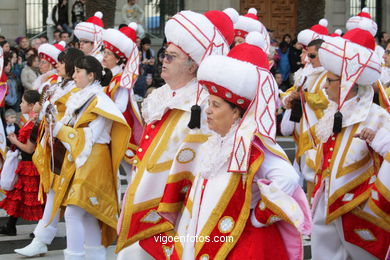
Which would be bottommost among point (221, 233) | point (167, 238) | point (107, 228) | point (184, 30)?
point (107, 228)

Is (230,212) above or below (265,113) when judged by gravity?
below

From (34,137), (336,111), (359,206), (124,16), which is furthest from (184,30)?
(124,16)

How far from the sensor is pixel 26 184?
8.99 metres

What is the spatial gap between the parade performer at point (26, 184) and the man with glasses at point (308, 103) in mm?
2558

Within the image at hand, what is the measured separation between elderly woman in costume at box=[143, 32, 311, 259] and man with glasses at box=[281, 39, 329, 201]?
11.4 feet

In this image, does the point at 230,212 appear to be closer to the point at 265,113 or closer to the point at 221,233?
the point at 221,233

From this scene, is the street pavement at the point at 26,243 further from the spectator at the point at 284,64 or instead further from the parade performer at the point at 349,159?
the spectator at the point at 284,64

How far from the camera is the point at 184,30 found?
5.87m

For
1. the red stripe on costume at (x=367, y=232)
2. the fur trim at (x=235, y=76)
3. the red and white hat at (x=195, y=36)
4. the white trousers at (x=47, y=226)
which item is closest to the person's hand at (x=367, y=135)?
the red stripe on costume at (x=367, y=232)

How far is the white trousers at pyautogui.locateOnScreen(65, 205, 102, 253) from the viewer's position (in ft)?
23.8

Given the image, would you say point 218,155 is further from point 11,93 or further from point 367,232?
point 11,93

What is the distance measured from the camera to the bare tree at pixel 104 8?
19594 millimetres

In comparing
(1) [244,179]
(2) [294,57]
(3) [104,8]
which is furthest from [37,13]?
(1) [244,179]

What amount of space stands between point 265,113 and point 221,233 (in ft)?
2.24
